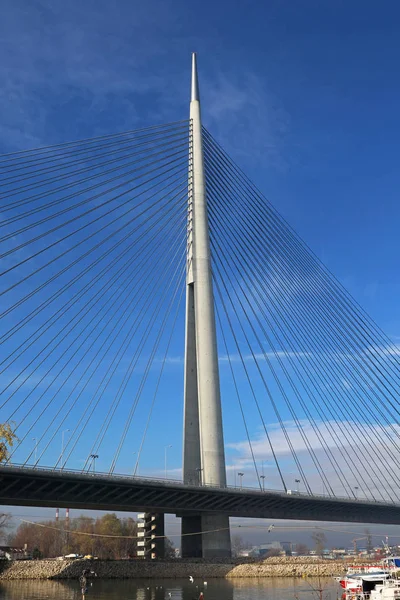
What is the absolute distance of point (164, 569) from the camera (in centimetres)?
5291

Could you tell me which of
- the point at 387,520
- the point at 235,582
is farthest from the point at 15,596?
the point at 387,520

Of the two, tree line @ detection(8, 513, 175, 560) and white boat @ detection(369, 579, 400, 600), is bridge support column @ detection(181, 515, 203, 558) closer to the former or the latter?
white boat @ detection(369, 579, 400, 600)

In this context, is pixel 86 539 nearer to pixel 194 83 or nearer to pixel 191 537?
pixel 191 537

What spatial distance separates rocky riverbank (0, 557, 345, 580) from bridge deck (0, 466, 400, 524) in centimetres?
514

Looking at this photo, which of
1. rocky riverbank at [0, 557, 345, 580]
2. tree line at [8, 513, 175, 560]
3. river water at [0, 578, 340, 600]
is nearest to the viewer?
river water at [0, 578, 340, 600]

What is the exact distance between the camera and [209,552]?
53656 mm

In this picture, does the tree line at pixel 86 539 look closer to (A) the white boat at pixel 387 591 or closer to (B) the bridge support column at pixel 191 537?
(B) the bridge support column at pixel 191 537

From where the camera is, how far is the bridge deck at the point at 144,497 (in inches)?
1852

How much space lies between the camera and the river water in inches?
1416

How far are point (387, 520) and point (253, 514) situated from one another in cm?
2391

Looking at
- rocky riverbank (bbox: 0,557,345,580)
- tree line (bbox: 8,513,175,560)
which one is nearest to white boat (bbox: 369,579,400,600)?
rocky riverbank (bbox: 0,557,345,580)

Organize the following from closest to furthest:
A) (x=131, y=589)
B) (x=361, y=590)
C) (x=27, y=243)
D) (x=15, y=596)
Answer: (x=361, y=590) < (x=27, y=243) < (x=15, y=596) < (x=131, y=589)

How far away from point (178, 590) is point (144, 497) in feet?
43.2

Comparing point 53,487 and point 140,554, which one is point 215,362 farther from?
point 140,554
